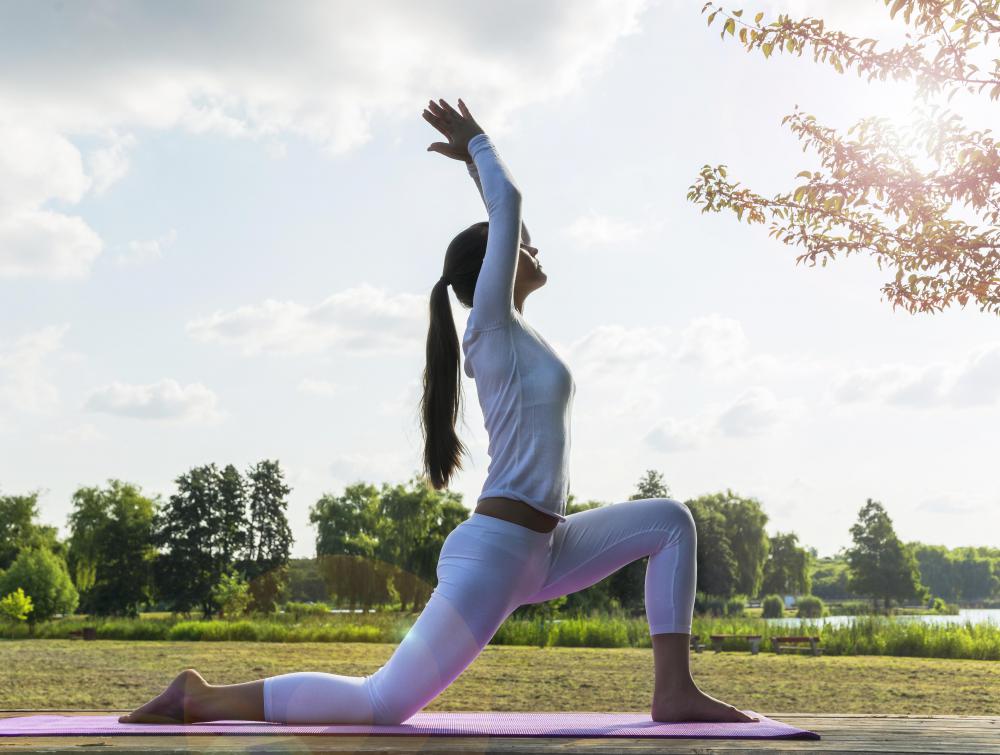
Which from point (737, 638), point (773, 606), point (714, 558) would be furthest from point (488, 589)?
point (773, 606)

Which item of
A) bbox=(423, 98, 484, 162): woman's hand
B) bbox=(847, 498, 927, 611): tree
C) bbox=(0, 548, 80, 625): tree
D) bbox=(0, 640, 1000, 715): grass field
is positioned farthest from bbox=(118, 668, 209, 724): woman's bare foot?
bbox=(847, 498, 927, 611): tree

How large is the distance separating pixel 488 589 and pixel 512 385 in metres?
0.62

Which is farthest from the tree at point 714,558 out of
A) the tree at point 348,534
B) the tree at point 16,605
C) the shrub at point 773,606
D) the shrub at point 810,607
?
the tree at point 16,605

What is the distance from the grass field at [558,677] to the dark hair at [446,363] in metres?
7.43

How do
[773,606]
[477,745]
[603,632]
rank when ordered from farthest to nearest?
[773,606]
[603,632]
[477,745]

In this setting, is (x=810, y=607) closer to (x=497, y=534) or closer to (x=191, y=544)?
(x=191, y=544)

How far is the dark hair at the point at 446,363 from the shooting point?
338cm

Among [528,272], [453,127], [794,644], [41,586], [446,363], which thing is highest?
[453,127]

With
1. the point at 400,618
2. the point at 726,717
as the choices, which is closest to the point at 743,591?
the point at 400,618

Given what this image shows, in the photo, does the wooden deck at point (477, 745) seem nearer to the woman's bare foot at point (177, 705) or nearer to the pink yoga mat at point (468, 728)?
the pink yoga mat at point (468, 728)

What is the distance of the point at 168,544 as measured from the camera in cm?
4928

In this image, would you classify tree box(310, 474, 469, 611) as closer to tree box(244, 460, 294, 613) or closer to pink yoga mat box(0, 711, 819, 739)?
tree box(244, 460, 294, 613)

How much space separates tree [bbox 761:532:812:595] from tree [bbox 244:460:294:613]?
29.5 m

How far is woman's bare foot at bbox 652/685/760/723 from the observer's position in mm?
3250
